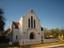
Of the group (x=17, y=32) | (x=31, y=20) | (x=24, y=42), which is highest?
(x=31, y=20)

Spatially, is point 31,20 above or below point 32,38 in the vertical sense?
above

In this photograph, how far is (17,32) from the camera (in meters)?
21.6

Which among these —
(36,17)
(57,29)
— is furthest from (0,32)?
(57,29)

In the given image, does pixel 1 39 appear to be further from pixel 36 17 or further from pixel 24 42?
pixel 36 17

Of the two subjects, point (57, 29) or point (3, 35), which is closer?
point (3, 35)

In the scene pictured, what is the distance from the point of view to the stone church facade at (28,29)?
70.6 feet

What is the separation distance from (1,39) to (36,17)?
18.7 ft

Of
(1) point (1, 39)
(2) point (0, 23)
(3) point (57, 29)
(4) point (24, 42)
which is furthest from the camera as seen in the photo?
(3) point (57, 29)

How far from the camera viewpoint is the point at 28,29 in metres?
22.0

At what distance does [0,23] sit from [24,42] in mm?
5210

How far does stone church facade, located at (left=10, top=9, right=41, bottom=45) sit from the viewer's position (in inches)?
847

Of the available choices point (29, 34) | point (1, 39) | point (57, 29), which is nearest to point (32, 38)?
point (29, 34)

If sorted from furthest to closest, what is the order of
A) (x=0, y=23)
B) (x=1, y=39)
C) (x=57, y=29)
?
(x=57, y=29) < (x=0, y=23) < (x=1, y=39)

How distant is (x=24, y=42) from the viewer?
19859 millimetres
